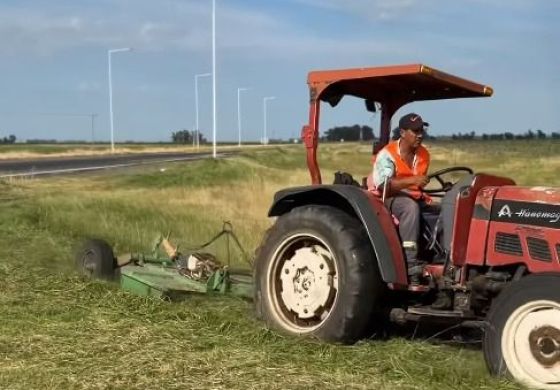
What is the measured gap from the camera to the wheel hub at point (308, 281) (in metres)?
5.24

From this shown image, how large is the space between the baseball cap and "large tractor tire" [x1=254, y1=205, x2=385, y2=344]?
776 mm

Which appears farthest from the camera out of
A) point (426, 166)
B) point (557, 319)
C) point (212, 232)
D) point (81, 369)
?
point (212, 232)

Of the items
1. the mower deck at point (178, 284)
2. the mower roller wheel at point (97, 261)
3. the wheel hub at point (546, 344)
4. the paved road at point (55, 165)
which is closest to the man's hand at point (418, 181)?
the wheel hub at point (546, 344)

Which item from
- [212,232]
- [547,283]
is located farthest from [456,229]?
[212,232]

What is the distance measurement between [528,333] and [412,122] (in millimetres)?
1821

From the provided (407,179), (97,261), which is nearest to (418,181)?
(407,179)

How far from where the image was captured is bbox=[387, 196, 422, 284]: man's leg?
200 inches

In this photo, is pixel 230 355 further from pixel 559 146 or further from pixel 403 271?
pixel 559 146

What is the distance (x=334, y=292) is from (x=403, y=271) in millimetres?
502

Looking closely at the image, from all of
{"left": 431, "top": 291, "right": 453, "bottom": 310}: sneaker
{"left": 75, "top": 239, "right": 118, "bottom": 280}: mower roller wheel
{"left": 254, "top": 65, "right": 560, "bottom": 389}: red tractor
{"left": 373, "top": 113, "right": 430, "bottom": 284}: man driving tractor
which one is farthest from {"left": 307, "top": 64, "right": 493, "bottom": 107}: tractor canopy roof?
{"left": 75, "top": 239, "right": 118, "bottom": 280}: mower roller wheel

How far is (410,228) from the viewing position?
5.16 m

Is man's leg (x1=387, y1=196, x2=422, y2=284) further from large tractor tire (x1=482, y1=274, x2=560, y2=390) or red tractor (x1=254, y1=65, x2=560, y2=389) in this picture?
large tractor tire (x1=482, y1=274, x2=560, y2=390)

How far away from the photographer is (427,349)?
4980mm

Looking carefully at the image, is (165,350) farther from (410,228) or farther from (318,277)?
(410,228)
